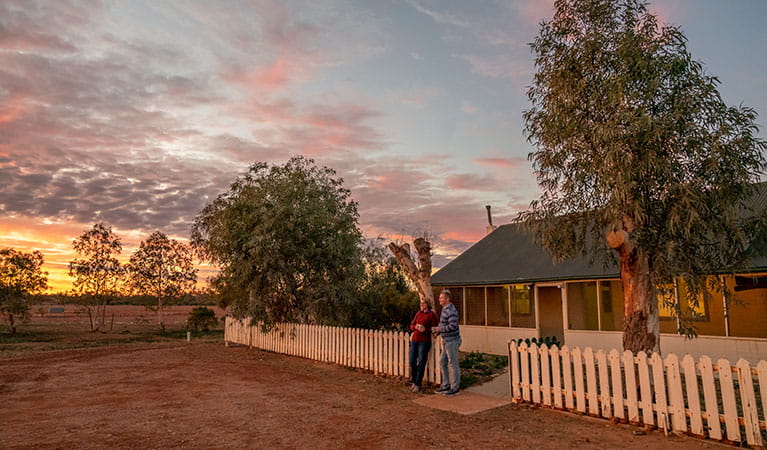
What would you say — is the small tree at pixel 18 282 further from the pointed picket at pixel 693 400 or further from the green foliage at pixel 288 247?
the pointed picket at pixel 693 400

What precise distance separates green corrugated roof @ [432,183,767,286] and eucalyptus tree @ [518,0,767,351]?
4.17 m

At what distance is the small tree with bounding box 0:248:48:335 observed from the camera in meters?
25.2

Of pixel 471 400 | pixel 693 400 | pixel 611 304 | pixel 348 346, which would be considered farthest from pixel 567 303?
pixel 693 400

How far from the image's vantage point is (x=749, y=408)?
18.3 feet

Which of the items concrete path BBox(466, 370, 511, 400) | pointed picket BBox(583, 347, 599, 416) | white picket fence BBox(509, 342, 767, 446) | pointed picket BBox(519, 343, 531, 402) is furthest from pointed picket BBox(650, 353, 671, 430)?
concrete path BBox(466, 370, 511, 400)

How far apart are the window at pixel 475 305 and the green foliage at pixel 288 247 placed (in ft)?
14.2

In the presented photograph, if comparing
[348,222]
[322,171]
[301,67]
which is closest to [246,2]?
[301,67]

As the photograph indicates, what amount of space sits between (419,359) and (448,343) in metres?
0.98

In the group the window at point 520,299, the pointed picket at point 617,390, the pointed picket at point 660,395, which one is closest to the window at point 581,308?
the window at point 520,299

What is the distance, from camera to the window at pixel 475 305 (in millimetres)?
17047

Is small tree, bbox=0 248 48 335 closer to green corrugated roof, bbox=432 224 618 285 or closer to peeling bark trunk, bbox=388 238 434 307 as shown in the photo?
green corrugated roof, bbox=432 224 618 285

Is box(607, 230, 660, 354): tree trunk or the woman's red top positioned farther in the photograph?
the woman's red top

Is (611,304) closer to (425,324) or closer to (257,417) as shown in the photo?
(425,324)

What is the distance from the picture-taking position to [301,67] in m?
13.4
